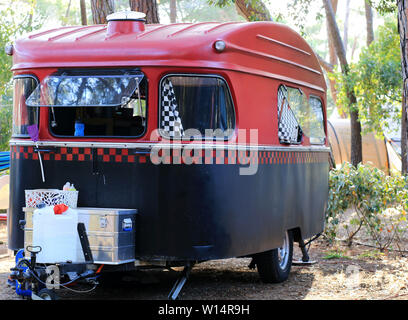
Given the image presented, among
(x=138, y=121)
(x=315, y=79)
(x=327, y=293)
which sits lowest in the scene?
(x=327, y=293)

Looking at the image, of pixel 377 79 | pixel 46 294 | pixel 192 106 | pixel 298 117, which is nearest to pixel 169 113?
pixel 192 106

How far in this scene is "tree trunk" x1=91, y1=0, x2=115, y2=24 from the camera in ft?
37.9

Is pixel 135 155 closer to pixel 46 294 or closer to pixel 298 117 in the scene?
pixel 46 294

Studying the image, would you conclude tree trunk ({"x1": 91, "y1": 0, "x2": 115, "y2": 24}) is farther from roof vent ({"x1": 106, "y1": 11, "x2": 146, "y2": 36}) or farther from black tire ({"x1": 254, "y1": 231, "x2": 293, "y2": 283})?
black tire ({"x1": 254, "y1": 231, "x2": 293, "y2": 283})

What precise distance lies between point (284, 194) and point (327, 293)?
1.15 m

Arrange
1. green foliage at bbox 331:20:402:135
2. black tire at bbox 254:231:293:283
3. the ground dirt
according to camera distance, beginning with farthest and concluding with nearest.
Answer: green foliage at bbox 331:20:402:135 → black tire at bbox 254:231:293:283 → the ground dirt

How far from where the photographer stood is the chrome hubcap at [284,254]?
8.06 metres

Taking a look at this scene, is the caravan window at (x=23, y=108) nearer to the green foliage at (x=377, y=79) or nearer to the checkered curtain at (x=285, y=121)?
the checkered curtain at (x=285, y=121)

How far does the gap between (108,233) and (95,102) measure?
1.18m

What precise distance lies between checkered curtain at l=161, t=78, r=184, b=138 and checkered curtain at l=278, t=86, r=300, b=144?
1656 mm

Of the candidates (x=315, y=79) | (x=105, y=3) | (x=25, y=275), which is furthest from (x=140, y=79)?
(x=105, y=3)

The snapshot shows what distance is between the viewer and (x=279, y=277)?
7.85 meters

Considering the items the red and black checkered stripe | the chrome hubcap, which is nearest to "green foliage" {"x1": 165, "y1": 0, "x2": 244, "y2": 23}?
the chrome hubcap
